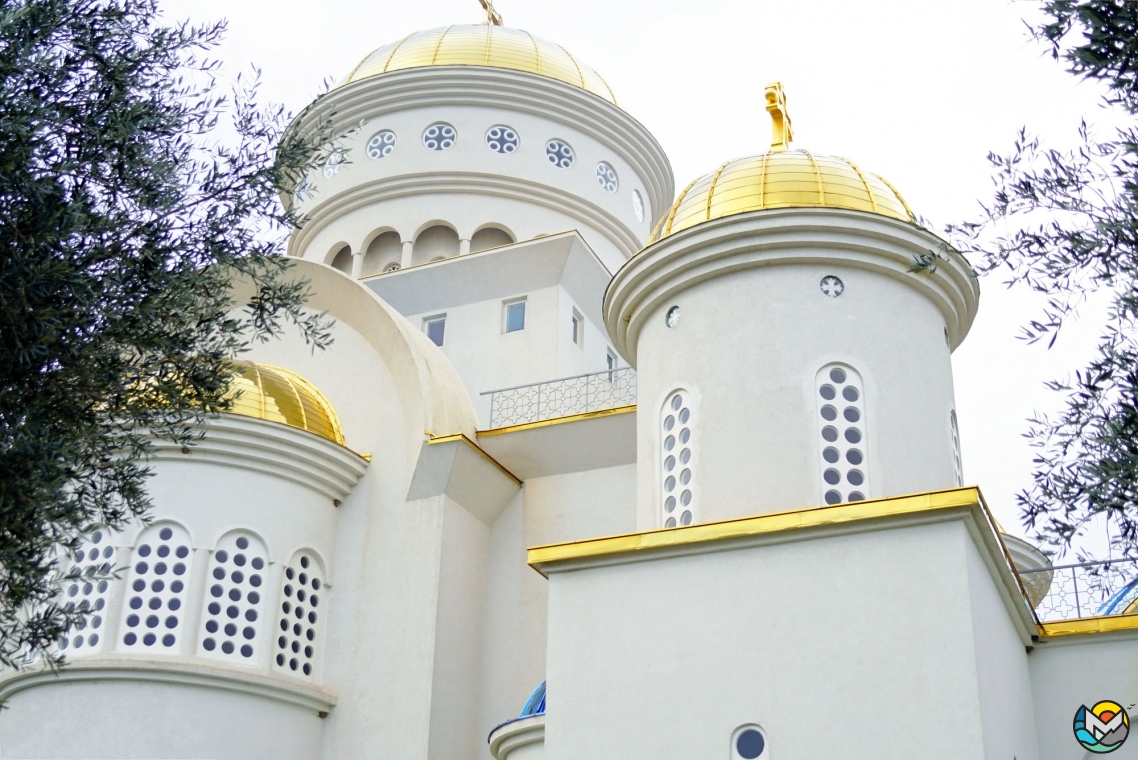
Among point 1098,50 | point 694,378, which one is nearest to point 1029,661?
point 694,378

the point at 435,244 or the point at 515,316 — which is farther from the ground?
the point at 435,244

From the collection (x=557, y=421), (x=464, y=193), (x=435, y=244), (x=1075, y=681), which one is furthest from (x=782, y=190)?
(x=435, y=244)

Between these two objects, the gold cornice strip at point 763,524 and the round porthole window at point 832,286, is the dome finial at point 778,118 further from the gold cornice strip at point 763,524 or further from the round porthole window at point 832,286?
the gold cornice strip at point 763,524

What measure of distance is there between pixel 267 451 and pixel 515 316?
4293 mm

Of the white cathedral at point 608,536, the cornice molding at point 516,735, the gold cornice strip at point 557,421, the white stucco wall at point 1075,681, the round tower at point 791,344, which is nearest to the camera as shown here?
the white cathedral at point 608,536

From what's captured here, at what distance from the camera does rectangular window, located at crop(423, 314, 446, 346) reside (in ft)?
54.9

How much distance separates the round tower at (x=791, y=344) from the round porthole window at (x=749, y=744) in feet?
6.23

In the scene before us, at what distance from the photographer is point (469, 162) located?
17.9 m

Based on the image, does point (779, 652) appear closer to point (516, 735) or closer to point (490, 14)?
point (516, 735)

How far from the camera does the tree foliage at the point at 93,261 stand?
6.65m

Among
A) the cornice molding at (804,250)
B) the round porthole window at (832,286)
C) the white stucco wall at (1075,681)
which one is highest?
the cornice molding at (804,250)

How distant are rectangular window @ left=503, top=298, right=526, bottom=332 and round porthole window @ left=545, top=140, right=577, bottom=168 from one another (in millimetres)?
2732

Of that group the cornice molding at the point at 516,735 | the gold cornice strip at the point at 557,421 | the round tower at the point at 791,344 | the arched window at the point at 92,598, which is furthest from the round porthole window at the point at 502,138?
the cornice molding at the point at 516,735

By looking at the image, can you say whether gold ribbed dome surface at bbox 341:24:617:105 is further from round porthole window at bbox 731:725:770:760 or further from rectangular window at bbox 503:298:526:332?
round porthole window at bbox 731:725:770:760
